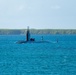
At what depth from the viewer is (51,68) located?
6650cm

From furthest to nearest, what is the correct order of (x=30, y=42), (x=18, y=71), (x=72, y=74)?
(x=30, y=42) → (x=18, y=71) → (x=72, y=74)

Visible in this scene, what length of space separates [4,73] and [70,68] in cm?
1150

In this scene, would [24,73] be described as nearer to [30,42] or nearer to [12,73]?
[12,73]

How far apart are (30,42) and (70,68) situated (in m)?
113

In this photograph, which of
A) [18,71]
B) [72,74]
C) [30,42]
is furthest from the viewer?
[30,42]

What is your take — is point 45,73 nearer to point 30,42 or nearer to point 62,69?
point 62,69

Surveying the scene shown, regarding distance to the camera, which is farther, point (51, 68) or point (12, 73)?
point (51, 68)

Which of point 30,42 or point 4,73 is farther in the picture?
point 30,42

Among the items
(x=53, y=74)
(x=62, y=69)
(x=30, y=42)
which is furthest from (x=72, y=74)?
(x=30, y=42)

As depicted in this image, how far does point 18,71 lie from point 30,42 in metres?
116

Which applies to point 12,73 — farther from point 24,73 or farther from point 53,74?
point 53,74

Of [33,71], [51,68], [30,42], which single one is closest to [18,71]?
[33,71]

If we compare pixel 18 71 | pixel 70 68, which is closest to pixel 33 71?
pixel 18 71

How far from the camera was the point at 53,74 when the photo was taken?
5869 centimetres
